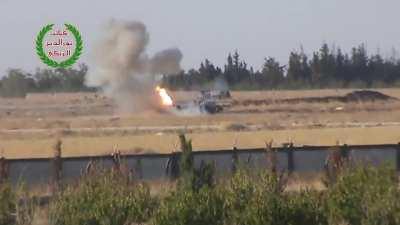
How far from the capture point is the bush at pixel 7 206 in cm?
1543

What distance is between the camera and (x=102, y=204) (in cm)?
1529

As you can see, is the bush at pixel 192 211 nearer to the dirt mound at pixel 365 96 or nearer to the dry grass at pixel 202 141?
the dry grass at pixel 202 141

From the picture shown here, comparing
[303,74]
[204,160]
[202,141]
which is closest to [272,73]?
[303,74]

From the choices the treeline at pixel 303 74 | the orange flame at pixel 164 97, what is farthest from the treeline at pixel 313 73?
the orange flame at pixel 164 97

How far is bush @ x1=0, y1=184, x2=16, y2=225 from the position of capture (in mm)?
15430

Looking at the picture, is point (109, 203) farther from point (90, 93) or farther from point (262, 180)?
point (90, 93)

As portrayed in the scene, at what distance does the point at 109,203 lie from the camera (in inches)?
602

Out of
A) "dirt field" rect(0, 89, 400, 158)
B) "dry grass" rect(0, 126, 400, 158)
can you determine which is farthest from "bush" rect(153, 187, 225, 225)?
"dry grass" rect(0, 126, 400, 158)

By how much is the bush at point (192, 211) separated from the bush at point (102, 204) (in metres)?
0.53

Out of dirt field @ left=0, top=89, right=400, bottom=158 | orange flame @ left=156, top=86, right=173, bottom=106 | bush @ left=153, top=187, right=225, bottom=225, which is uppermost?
bush @ left=153, top=187, right=225, bottom=225

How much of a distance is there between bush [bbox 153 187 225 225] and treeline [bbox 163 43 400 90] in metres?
115

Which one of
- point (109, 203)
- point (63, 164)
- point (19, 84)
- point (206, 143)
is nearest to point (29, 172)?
point (63, 164)

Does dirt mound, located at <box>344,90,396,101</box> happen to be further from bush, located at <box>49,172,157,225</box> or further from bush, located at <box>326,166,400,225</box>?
bush, located at <box>49,172,157,225</box>

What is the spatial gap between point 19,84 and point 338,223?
13690cm
